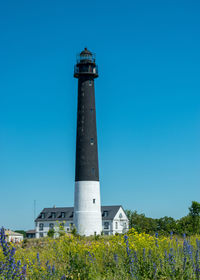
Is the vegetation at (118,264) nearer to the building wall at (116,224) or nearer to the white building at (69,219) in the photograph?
the building wall at (116,224)

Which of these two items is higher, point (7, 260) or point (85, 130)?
point (85, 130)

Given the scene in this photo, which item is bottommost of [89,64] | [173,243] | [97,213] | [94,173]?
[173,243]

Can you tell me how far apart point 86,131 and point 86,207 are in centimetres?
732

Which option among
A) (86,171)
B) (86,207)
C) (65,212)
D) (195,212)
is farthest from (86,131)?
(65,212)

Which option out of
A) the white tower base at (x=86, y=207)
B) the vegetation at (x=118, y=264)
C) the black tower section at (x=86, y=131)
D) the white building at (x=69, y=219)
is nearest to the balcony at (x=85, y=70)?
the black tower section at (x=86, y=131)

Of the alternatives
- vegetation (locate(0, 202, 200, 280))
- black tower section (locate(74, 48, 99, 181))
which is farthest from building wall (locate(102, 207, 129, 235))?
vegetation (locate(0, 202, 200, 280))

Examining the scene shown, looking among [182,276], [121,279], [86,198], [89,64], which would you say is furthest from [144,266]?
[89,64]

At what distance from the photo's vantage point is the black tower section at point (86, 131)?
40.6 meters

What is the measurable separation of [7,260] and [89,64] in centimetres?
3684

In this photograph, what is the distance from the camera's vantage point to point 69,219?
75.2 metres

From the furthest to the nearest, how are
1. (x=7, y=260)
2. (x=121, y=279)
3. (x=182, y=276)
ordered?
(x=121, y=279) → (x=182, y=276) → (x=7, y=260)

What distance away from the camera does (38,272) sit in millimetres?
11898

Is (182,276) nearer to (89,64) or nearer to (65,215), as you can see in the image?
(89,64)

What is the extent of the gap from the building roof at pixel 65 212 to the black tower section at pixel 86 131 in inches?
1292
